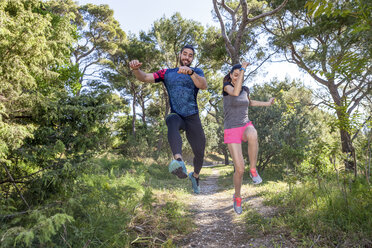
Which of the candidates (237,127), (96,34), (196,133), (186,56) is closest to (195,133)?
(196,133)

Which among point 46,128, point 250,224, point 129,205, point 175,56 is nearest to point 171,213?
point 129,205

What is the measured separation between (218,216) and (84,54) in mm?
20931

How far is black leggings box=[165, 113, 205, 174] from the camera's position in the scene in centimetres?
321

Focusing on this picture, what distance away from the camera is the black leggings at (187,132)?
3213 millimetres

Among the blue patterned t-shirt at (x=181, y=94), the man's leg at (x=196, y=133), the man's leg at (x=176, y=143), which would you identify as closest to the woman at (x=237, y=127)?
the man's leg at (x=196, y=133)

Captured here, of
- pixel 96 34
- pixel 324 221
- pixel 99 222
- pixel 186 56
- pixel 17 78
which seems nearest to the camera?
pixel 99 222

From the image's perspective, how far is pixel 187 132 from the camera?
369 cm

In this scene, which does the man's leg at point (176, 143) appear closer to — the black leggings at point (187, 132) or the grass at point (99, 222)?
the black leggings at point (187, 132)

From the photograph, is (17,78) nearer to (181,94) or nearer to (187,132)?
(181,94)

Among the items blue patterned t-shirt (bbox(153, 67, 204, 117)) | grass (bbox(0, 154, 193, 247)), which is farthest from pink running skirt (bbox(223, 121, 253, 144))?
grass (bbox(0, 154, 193, 247))

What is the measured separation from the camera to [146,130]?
19.2m

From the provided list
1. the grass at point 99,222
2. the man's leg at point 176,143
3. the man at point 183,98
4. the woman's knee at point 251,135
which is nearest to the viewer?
the grass at point 99,222

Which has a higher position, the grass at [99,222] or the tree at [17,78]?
the tree at [17,78]

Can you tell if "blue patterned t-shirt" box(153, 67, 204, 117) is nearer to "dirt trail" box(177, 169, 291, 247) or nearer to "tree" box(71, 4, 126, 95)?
"dirt trail" box(177, 169, 291, 247)
